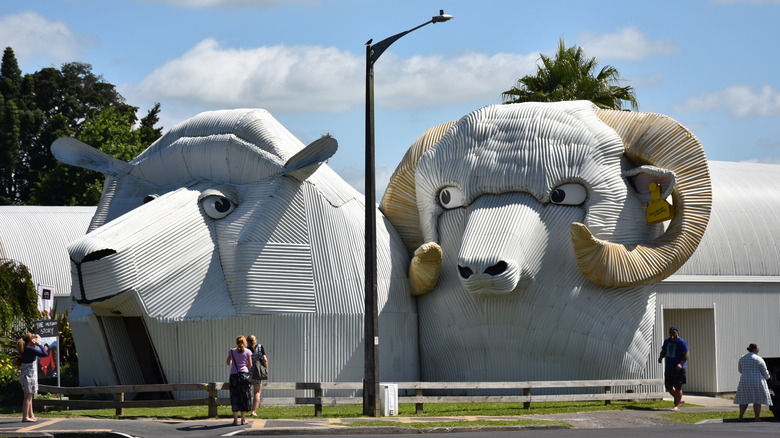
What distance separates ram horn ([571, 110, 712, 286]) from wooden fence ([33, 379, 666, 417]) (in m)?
2.22

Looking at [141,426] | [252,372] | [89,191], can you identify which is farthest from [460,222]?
[89,191]

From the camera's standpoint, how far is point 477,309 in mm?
23656

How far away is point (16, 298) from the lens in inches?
1147

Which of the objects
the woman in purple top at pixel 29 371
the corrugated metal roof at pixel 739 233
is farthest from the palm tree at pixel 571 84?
the woman in purple top at pixel 29 371

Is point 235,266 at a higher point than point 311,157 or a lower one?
lower

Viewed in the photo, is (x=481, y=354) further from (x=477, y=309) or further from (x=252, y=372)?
(x=252, y=372)

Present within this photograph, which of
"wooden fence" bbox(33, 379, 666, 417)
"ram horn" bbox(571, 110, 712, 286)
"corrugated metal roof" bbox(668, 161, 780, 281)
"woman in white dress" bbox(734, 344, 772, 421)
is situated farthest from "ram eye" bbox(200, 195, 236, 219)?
"woman in white dress" bbox(734, 344, 772, 421)

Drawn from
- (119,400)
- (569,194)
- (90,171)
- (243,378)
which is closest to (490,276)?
(569,194)

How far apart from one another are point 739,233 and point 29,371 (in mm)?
17084

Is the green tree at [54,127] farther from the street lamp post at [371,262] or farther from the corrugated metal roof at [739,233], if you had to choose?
the street lamp post at [371,262]

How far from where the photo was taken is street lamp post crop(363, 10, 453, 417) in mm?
19906

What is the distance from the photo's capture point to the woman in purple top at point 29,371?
19.4m

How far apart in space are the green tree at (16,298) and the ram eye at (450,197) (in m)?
11.1

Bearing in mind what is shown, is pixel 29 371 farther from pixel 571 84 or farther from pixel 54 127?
pixel 54 127
